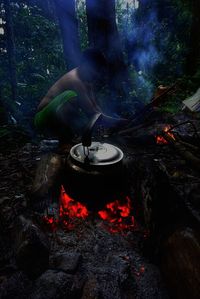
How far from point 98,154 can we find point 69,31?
8343mm

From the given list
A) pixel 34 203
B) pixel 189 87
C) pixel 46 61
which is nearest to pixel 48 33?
pixel 46 61

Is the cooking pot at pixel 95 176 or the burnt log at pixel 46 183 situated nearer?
the cooking pot at pixel 95 176

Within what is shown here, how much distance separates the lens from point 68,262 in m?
3.02

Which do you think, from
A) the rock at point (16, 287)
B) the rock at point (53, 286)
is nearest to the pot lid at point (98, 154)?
the rock at point (53, 286)

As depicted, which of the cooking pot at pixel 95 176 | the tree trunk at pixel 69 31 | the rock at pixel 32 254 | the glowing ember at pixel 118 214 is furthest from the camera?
the tree trunk at pixel 69 31

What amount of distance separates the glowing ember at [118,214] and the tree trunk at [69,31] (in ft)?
25.0

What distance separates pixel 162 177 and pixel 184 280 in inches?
49.4

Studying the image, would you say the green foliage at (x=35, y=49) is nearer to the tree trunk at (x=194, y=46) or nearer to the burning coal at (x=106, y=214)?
the tree trunk at (x=194, y=46)

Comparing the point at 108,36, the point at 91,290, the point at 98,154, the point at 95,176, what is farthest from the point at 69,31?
→ the point at 91,290

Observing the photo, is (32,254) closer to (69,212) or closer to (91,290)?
(91,290)

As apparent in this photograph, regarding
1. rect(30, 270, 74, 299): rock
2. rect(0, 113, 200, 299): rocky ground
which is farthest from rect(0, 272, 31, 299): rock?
rect(30, 270, 74, 299): rock

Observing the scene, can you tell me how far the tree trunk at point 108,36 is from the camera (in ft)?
27.7

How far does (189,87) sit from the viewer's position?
33.6 feet

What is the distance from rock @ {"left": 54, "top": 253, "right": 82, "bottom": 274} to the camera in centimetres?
296
